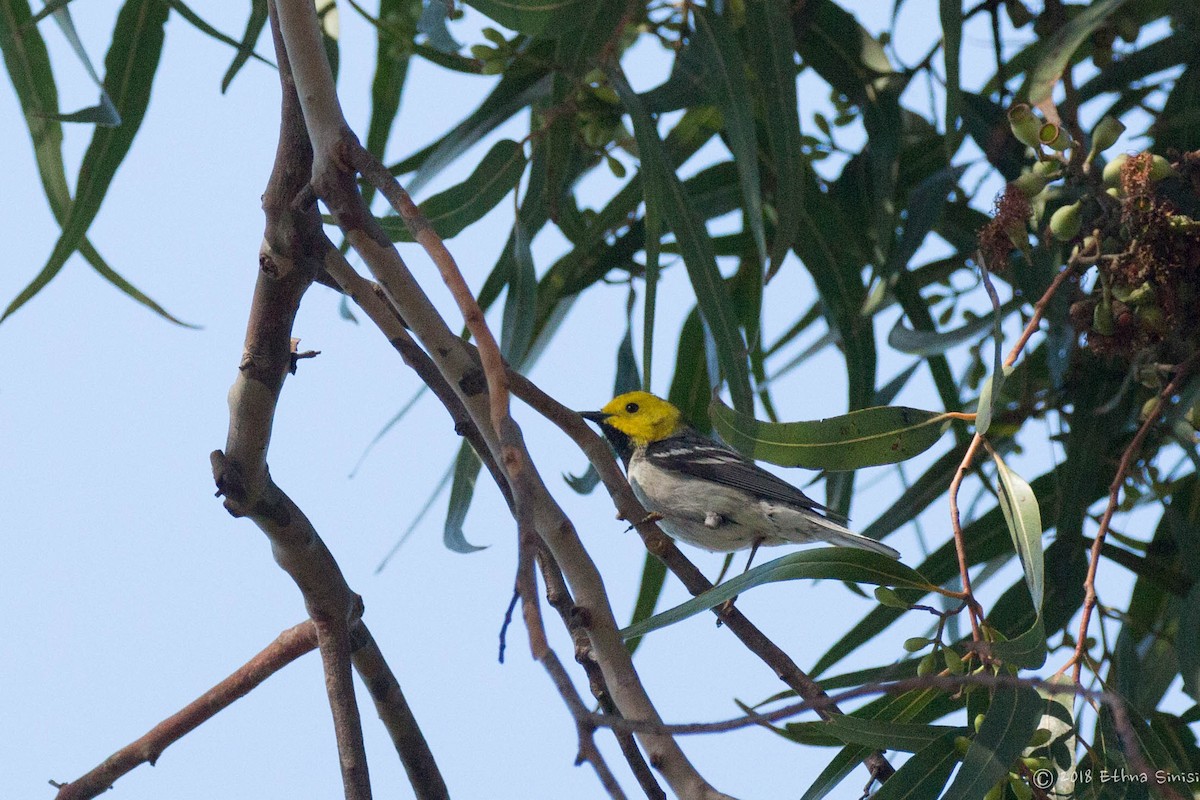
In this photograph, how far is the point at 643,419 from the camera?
3.85 m

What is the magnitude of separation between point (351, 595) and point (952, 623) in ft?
5.01

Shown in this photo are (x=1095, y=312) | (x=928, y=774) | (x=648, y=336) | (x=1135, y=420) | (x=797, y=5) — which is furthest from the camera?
(x=797, y=5)

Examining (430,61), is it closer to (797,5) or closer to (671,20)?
(671,20)

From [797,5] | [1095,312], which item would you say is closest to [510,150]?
[797,5]

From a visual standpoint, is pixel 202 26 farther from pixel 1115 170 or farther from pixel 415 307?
pixel 1115 170

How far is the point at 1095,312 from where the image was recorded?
2.18m

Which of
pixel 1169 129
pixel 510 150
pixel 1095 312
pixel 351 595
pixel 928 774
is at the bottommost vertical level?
pixel 928 774

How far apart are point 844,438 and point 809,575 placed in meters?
0.29

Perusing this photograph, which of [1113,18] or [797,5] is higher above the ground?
[797,5]

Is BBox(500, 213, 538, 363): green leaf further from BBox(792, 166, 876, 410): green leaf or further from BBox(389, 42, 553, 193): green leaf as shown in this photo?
BBox(792, 166, 876, 410): green leaf

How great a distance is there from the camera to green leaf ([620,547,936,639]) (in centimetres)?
182

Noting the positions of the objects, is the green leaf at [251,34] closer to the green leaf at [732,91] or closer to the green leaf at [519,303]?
the green leaf at [519,303]

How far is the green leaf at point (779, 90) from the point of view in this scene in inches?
101
